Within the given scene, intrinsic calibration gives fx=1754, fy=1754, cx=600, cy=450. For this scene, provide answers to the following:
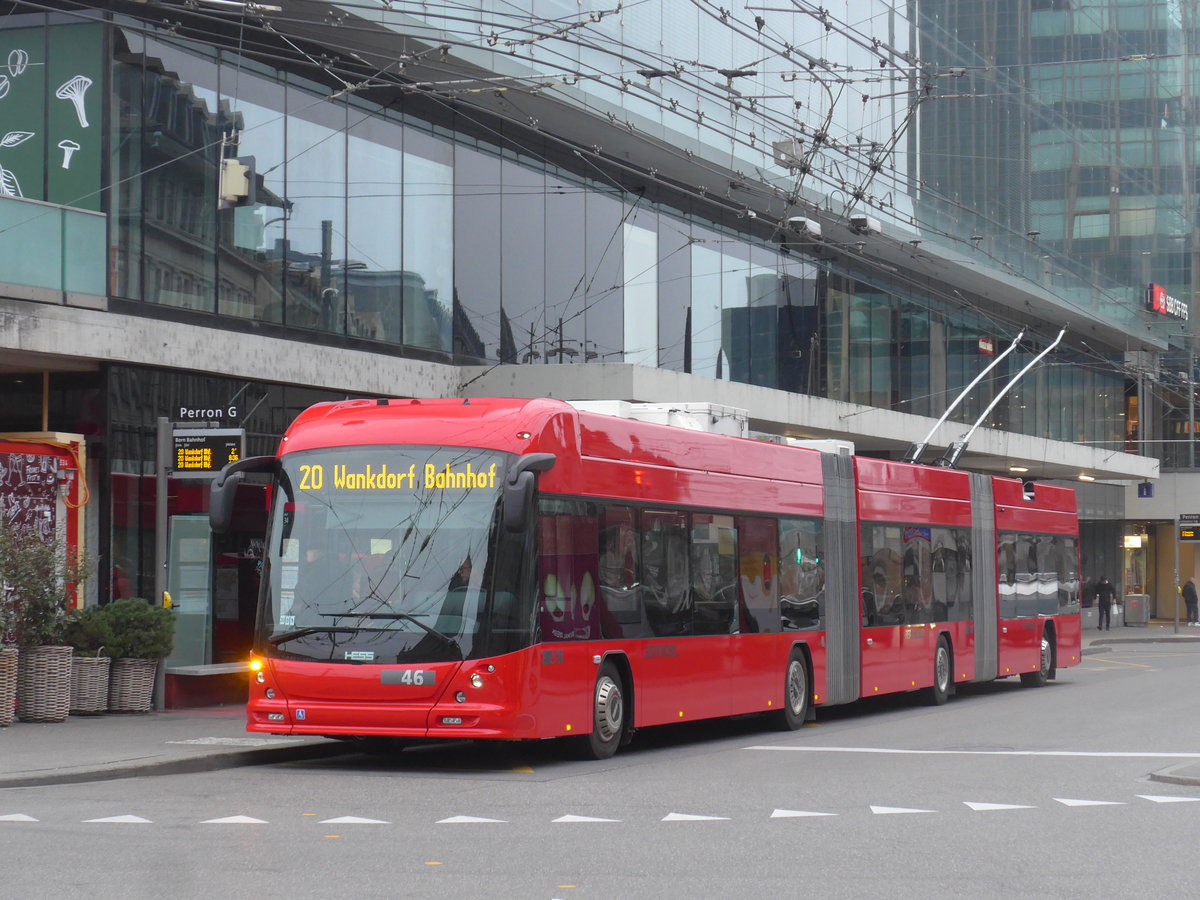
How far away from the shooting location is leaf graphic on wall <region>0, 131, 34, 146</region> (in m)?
20.6

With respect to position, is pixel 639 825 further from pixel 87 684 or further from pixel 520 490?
pixel 87 684

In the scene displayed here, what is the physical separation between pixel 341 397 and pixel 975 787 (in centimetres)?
1317

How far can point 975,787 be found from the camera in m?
13.4

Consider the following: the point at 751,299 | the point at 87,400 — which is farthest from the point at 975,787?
the point at 751,299

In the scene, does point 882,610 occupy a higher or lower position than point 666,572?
lower

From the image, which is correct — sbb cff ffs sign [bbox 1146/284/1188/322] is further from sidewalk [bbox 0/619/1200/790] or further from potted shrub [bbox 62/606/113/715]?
potted shrub [bbox 62/606/113/715]

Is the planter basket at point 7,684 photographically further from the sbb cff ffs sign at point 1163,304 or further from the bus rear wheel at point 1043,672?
the sbb cff ffs sign at point 1163,304

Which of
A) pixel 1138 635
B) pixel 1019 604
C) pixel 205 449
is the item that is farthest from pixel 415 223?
pixel 1138 635

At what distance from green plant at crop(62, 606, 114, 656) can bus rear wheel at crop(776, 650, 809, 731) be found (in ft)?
23.9

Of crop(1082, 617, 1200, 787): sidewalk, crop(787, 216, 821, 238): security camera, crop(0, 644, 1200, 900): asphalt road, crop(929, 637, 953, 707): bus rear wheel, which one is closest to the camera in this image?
crop(0, 644, 1200, 900): asphalt road

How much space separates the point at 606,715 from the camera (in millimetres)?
15469

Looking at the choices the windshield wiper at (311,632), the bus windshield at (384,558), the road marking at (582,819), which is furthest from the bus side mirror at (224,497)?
the road marking at (582,819)

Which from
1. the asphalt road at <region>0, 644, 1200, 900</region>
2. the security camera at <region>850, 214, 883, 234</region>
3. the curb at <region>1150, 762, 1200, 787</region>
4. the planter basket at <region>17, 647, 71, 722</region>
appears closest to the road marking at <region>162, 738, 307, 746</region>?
the asphalt road at <region>0, 644, 1200, 900</region>

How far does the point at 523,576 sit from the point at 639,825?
3.69 metres
